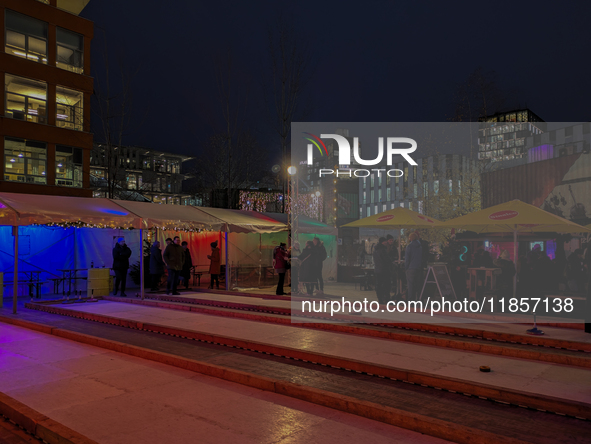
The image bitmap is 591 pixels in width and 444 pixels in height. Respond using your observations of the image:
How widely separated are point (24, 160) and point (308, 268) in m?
17.4

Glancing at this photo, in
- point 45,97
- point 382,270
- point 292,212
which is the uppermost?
point 45,97

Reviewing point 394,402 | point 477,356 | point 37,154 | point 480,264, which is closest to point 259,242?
point 480,264

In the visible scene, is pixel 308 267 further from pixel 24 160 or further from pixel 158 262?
pixel 24 160

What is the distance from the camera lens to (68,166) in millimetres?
25328

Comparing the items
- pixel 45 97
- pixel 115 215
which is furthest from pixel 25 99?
pixel 115 215

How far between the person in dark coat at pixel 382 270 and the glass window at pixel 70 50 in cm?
2202

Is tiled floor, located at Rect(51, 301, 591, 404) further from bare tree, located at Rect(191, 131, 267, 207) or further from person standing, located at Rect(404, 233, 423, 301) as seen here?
bare tree, located at Rect(191, 131, 267, 207)

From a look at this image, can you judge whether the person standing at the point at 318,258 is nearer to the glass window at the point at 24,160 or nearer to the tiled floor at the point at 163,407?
the tiled floor at the point at 163,407

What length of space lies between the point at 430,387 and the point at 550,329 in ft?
14.7

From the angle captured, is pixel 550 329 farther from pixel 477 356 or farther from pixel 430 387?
pixel 430 387

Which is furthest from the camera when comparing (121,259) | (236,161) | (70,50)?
(236,161)

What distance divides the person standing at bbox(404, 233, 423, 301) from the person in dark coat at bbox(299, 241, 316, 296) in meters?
3.52

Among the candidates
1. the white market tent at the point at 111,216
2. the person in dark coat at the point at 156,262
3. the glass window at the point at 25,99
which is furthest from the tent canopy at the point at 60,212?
the glass window at the point at 25,99

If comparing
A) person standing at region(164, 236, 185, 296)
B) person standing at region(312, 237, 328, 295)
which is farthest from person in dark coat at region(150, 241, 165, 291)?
person standing at region(312, 237, 328, 295)
